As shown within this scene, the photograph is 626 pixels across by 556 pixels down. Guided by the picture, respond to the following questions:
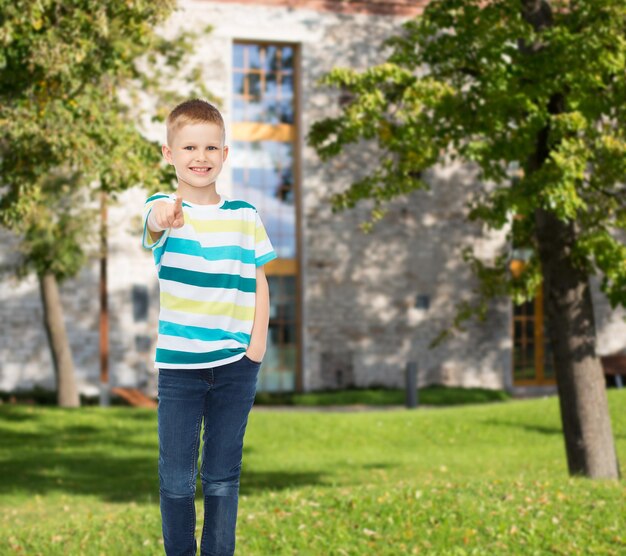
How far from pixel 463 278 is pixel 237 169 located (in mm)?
6991

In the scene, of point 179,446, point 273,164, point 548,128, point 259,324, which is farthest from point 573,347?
point 273,164

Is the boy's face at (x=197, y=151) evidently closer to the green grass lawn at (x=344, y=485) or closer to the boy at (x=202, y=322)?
the boy at (x=202, y=322)

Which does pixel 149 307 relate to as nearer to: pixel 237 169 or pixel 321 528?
pixel 237 169

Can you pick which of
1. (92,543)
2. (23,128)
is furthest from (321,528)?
(23,128)

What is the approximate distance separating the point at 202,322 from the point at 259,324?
25cm

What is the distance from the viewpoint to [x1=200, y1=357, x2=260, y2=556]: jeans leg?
381 centimetres

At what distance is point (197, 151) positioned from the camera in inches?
147

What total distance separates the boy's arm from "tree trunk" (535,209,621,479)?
295 inches

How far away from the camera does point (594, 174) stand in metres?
11.3

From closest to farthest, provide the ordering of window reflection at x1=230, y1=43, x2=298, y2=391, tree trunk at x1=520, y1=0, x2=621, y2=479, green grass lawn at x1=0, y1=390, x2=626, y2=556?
1. green grass lawn at x1=0, y1=390, x2=626, y2=556
2. tree trunk at x1=520, y1=0, x2=621, y2=479
3. window reflection at x1=230, y1=43, x2=298, y2=391

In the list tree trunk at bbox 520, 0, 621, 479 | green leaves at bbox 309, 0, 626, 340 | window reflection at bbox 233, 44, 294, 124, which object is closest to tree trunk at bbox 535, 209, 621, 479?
tree trunk at bbox 520, 0, 621, 479

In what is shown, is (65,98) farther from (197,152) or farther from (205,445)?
(205,445)

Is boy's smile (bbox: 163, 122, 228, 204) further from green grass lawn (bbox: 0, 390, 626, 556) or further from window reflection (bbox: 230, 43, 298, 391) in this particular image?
window reflection (bbox: 230, 43, 298, 391)

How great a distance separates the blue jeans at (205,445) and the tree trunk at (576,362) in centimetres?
748
